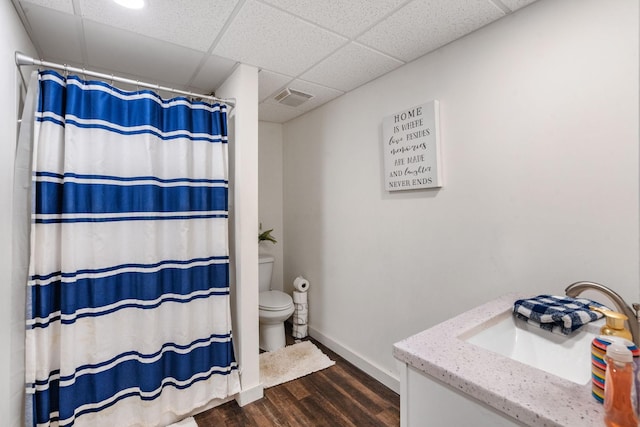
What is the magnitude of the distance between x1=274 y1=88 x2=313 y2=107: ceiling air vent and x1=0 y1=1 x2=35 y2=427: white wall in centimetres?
149

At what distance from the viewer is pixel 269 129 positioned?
122 inches

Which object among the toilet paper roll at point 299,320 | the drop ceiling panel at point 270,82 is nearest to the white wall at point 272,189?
the toilet paper roll at point 299,320

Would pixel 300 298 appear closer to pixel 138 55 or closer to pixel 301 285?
pixel 301 285

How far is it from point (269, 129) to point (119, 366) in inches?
93.8

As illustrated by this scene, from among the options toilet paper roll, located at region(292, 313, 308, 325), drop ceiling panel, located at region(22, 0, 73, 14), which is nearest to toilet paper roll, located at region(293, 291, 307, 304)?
toilet paper roll, located at region(292, 313, 308, 325)

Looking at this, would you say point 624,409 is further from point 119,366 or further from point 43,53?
point 43,53

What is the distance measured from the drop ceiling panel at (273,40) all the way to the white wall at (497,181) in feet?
1.89

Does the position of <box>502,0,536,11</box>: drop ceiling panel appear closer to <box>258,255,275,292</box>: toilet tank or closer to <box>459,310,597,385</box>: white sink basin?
<box>459,310,597,385</box>: white sink basin

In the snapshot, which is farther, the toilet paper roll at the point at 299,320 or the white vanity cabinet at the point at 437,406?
the toilet paper roll at the point at 299,320

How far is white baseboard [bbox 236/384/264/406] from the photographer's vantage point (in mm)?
1841

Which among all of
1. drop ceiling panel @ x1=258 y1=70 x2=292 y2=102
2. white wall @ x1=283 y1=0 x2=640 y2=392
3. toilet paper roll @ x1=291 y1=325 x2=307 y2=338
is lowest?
toilet paper roll @ x1=291 y1=325 x2=307 y2=338

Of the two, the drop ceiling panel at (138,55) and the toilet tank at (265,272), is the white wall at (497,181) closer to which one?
the toilet tank at (265,272)

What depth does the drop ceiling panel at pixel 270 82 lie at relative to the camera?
6.61ft

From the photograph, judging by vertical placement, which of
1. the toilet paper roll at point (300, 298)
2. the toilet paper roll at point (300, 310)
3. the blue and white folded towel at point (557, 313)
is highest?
the blue and white folded towel at point (557, 313)
